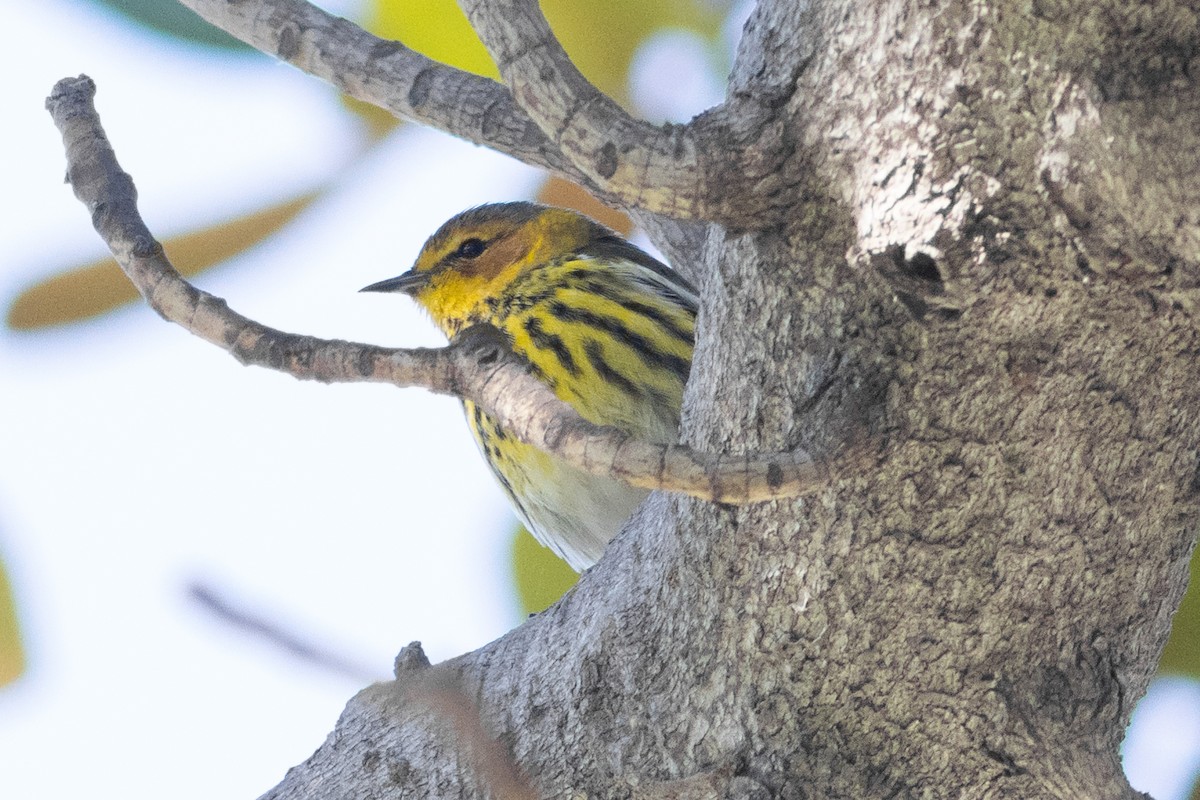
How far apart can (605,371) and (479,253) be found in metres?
0.69

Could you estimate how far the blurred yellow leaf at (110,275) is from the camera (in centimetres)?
239

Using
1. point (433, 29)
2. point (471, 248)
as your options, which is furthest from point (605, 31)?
point (471, 248)

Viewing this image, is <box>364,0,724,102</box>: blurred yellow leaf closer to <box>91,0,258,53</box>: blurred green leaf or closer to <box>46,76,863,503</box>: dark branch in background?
<box>91,0,258,53</box>: blurred green leaf

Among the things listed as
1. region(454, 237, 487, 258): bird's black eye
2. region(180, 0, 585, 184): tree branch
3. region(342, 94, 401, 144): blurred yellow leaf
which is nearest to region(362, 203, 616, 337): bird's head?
region(454, 237, 487, 258): bird's black eye

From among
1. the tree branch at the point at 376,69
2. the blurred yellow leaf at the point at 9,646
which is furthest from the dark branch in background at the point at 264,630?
the blurred yellow leaf at the point at 9,646

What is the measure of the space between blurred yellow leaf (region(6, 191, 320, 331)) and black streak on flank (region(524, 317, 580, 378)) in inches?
21.9

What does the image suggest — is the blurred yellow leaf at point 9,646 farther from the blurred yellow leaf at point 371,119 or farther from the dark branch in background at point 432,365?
the dark branch in background at point 432,365

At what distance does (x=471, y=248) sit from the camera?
263cm

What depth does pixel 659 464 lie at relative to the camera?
0.88 metres

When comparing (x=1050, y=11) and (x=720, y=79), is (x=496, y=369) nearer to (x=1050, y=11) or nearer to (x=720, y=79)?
(x=1050, y=11)

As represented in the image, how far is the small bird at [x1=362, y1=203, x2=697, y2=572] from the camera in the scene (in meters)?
1.99

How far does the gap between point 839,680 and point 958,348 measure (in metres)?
0.32

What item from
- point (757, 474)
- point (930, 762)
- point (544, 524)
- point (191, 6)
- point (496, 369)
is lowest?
point (930, 762)

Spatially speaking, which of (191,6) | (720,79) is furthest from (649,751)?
(720,79)
